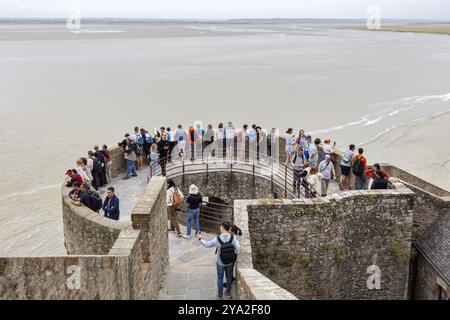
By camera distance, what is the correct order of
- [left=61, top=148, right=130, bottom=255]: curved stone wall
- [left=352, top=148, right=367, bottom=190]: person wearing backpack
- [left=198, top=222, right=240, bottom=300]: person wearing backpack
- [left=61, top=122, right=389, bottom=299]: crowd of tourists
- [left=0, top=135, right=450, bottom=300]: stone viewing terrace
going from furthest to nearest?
[left=352, top=148, right=367, bottom=190]: person wearing backpack, [left=61, top=122, right=389, bottom=299]: crowd of tourists, [left=61, top=148, right=130, bottom=255]: curved stone wall, [left=198, top=222, right=240, bottom=300]: person wearing backpack, [left=0, top=135, right=450, bottom=300]: stone viewing terrace

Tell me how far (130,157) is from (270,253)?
651 cm

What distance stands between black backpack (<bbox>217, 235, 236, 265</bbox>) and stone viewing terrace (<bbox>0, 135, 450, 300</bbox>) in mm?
227

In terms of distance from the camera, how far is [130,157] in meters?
15.2

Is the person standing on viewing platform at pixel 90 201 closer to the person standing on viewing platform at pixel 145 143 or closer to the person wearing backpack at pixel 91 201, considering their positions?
the person wearing backpack at pixel 91 201

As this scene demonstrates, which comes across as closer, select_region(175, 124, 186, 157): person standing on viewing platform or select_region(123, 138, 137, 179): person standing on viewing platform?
select_region(123, 138, 137, 179): person standing on viewing platform

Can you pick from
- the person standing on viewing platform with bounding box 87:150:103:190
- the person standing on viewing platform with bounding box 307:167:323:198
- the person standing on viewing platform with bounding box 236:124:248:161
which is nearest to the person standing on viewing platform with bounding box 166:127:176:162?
the person standing on viewing platform with bounding box 236:124:248:161

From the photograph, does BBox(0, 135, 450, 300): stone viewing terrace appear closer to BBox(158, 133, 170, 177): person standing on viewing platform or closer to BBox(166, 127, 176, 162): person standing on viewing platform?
BBox(158, 133, 170, 177): person standing on viewing platform

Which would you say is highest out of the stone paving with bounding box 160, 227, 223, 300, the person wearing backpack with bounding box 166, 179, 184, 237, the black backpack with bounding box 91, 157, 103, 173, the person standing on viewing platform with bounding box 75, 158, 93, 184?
the person standing on viewing platform with bounding box 75, 158, 93, 184

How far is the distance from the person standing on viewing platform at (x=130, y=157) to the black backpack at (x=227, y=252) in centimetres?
795

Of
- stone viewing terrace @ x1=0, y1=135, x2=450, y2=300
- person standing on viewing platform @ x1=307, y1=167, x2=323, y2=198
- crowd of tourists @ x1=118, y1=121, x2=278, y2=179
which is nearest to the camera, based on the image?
stone viewing terrace @ x1=0, y1=135, x2=450, y2=300

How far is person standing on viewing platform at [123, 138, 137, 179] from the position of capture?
15.1 meters

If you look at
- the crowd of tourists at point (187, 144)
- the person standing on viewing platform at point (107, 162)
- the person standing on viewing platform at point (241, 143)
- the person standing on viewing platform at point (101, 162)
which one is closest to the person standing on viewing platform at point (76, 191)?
the person standing on viewing platform at point (101, 162)

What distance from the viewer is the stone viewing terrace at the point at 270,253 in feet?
23.3

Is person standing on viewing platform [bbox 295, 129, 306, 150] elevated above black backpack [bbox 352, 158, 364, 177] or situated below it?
above
